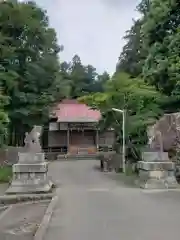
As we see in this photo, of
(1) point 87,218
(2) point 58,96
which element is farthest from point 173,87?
(2) point 58,96

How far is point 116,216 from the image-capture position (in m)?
9.94

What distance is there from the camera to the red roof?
4397 cm

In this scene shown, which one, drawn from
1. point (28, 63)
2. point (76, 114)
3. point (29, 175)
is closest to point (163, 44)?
point (29, 175)

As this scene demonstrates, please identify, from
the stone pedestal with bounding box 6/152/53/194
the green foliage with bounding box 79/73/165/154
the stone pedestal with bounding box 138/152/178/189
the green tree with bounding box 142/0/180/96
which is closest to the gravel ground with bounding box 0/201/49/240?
the stone pedestal with bounding box 6/152/53/194

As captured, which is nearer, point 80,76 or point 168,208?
point 168,208

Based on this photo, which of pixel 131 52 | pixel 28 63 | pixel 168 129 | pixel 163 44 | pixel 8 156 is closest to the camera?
pixel 168 129

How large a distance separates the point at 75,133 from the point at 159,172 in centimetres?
3033

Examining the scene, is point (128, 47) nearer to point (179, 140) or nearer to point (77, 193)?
point (179, 140)

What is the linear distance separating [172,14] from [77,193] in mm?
11679

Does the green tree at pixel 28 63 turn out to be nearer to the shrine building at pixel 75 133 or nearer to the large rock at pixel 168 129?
the shrine building at pixel 75 133

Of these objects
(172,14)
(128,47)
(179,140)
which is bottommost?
(179,140)

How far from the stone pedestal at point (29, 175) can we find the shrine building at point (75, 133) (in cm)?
2691

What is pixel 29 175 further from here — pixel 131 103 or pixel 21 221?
pixel 131 103

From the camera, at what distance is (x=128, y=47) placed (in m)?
45.8
